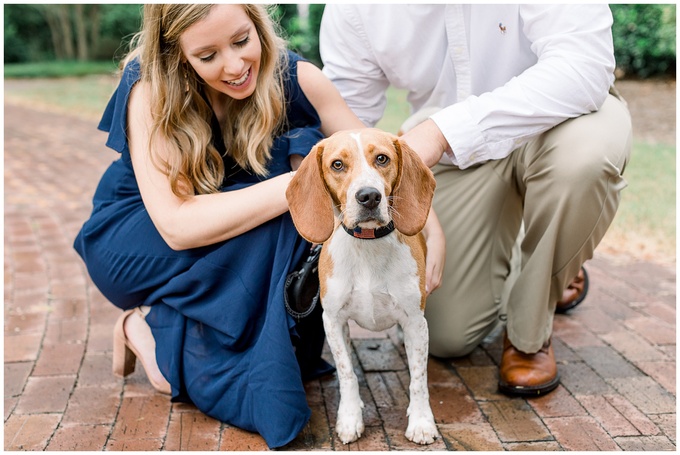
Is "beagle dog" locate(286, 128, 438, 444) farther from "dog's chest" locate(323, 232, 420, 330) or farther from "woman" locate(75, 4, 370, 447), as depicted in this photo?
"woman" locate(75, 4, 370, 447)

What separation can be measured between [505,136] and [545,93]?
217 mm

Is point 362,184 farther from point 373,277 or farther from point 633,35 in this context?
point 633,35

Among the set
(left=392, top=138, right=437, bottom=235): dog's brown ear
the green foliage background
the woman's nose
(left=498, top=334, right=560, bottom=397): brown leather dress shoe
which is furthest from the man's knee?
the green foliage background

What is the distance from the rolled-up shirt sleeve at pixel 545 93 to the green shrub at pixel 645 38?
30.9 ft

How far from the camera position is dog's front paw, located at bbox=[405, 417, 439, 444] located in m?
2.65

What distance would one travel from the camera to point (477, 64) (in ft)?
10.7

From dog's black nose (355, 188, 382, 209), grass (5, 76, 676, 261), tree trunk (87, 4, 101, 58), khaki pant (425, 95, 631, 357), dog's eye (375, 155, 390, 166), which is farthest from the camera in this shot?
tree trunk (87, 4, 101, 58)

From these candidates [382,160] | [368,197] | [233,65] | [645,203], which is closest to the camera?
[368,197]

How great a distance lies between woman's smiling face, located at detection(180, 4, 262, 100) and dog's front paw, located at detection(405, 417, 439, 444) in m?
1.42

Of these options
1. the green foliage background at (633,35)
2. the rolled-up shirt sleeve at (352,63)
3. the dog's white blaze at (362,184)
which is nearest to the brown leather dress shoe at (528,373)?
the dog's white blaze at (362,184)

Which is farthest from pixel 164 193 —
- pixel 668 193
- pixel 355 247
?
pixel 668 193

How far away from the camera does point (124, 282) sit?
10.0 feet

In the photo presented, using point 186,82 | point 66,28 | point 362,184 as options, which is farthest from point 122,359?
point 66,28

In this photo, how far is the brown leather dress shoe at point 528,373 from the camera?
2984mm
